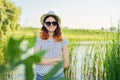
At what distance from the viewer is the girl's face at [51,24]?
131 inches

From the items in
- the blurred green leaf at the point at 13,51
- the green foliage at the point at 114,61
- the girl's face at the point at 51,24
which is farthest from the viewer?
the green foliage at the point at 114,61

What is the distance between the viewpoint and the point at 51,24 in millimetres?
3357

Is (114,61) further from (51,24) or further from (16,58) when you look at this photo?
(16,58)

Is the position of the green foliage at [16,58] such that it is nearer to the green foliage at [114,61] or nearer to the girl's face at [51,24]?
the girl's face at [51,24]

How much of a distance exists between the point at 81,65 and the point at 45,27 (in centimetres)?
270

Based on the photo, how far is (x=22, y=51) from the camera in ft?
0.88

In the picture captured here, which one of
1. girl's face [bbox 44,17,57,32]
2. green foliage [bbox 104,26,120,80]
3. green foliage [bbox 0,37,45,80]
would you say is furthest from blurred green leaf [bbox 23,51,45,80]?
green foliage [bbox 104,26,120,80]

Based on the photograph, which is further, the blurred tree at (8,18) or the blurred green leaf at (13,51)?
the blurred tree at (8,18)

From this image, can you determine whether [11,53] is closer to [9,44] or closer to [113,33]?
[9,44]

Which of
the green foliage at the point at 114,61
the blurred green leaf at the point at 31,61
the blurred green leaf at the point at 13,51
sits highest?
the blurred green leaf at the point at 13,51

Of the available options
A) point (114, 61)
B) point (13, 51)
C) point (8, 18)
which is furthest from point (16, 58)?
point (8, 18)

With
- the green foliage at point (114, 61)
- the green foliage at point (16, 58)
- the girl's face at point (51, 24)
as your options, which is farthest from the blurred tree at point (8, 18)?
the green foliage at point (16, 58)

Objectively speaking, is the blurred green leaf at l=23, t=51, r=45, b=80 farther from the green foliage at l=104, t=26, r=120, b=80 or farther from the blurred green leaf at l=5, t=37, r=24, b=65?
Result: the green foliage at l=104, t=26, r=120, b=80

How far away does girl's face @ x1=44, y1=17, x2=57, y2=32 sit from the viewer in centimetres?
333
